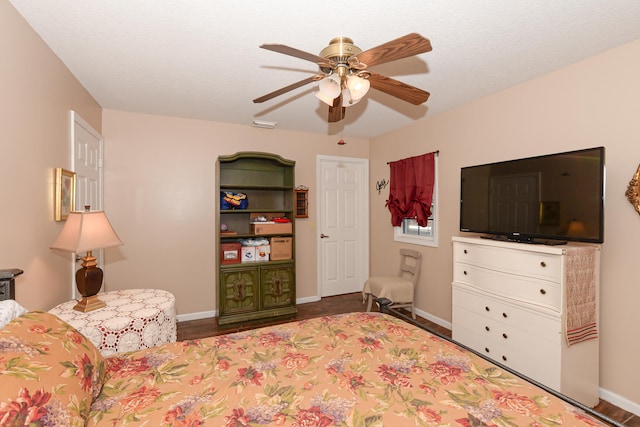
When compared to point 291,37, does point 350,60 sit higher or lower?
lower

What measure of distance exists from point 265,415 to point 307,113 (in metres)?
3.21

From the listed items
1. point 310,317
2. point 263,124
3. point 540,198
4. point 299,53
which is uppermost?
point 263,124

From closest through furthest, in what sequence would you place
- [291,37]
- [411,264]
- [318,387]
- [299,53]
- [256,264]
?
[318,387]
[299,53]
[291,37]
[256,264]
[411,264]

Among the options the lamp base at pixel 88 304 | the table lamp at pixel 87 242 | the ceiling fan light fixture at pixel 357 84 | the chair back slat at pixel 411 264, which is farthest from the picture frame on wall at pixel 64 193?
the chair back slat at pixel 411 264

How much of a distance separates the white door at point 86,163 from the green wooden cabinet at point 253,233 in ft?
4.11

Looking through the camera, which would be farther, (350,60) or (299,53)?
(350,60)

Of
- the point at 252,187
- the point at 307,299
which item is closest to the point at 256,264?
the point at 252,187

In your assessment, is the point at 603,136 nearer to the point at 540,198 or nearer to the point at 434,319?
the point at 540,198

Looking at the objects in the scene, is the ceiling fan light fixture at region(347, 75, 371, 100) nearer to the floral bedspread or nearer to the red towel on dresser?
the floral bedspread

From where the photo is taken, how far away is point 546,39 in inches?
82.4

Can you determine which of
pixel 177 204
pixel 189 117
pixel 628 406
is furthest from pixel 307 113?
pixel 628 406

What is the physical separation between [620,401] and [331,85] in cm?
297

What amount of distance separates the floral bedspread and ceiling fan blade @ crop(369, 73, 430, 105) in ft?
4.96

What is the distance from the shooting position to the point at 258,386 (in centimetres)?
128
